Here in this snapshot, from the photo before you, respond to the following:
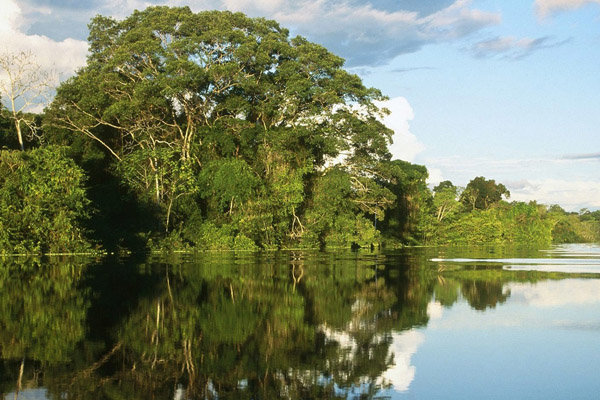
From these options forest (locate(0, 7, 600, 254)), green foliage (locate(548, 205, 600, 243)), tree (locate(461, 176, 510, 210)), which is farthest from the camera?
green foliage (locate(548, 205, 600, 243))

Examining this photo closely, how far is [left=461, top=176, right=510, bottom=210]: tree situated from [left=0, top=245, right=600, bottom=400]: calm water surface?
8362 cm

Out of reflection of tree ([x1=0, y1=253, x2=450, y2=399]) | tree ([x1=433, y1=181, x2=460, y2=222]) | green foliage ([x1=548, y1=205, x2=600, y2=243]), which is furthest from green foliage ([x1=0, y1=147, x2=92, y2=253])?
green foliage ([x1=548, y1=205, x2=600, y2=243])

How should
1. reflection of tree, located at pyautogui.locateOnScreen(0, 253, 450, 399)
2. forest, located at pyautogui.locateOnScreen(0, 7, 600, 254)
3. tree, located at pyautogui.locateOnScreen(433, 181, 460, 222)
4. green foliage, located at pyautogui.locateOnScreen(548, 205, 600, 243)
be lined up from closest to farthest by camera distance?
reflection of tree, located at pyautogui.locateOnScreen(0, 253, 450, 399), forest, located at pyautogui.locateOnScreen(0, 7, 600, 254), tree, located at pyautogui.locateOnScreen(433, 181, 460, 222), green foliage, located at pyautogui.locateOnScreen(548, 205, 600, 243)

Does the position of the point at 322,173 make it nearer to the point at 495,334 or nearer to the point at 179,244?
the point at 179,244

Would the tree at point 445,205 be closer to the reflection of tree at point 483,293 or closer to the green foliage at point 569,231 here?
the green foliage at point 569,231

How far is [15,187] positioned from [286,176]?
17.5m

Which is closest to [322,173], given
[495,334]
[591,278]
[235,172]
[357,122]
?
[357,122]

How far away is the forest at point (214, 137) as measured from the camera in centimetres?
3925

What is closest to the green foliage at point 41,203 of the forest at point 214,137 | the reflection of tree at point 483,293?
the forest at point 214,137

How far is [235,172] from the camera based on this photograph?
39375mm

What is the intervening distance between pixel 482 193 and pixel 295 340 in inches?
3902

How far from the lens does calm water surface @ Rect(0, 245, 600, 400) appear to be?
648cm

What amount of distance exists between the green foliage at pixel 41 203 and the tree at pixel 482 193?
3027 inches

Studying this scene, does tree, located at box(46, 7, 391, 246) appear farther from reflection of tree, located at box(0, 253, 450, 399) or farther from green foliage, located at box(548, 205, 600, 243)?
green foliage, located at box(548, 205, 600, 243)
